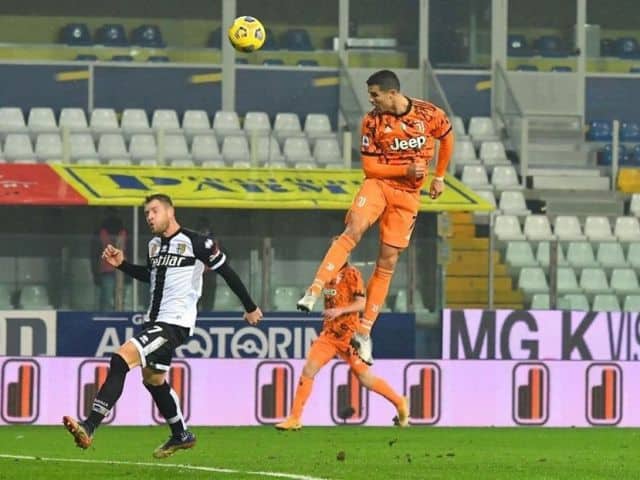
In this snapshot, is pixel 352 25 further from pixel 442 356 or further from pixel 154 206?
pixel 154 206

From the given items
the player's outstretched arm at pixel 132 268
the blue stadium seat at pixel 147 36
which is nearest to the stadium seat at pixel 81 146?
the blue stadium seat at pixel 147 36

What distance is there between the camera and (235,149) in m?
30.3

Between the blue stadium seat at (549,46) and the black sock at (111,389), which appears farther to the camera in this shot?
the blue stadium seat at (549,46)

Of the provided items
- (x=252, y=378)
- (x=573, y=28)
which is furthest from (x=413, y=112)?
(x=573, y=28)

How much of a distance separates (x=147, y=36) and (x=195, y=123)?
8.27 ft

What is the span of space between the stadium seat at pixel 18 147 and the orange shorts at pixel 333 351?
997 cm

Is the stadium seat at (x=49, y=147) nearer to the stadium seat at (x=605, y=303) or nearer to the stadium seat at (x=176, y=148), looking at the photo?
the stadium seat at (x=176, y=148)

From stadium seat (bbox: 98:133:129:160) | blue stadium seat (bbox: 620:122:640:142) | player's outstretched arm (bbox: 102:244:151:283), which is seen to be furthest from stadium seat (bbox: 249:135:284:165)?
player's outstretched arm (bbox: 102:244:151:283)

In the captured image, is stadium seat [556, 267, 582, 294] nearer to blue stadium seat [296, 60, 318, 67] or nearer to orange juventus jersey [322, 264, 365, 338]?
blue stadium seat [296, 60, 318, 67]

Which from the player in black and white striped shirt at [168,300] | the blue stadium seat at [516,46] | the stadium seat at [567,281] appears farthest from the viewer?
the blue stadium seat at [516,46]

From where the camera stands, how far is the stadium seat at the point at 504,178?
3173 centimetres

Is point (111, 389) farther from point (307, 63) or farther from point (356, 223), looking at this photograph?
point (307, 63)

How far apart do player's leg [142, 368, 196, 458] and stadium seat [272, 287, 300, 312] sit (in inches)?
417

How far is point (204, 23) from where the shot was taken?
33.5 meters
